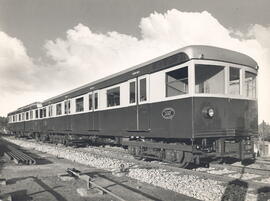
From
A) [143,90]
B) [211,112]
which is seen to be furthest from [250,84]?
[143,90]

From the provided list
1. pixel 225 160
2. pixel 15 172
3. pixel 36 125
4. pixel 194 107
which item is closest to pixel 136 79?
pixel 194 107

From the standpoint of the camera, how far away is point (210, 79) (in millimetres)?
9266

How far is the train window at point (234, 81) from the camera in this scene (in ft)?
30.9

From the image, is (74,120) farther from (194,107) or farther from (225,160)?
(194,107)

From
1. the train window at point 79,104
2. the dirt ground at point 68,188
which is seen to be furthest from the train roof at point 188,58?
the train window at point 79,104

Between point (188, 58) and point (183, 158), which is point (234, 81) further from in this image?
point (183, 158)

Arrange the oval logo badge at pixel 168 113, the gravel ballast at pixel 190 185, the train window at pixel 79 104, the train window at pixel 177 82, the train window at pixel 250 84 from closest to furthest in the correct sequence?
1. the gravel ballast at pixel 190 185
2. the train window at pixel 177 82
3. the oval logo badge at pixel 168 113
4. the train window at pixel 250 84
5. the train window at pixel 79 104

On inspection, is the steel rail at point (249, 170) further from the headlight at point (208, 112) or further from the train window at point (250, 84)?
the train window at point (250, 84)

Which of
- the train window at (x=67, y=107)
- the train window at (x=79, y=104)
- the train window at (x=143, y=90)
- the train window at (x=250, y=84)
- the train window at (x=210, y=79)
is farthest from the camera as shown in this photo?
the train window at (x=67, y=107)

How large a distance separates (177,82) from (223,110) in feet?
4.98

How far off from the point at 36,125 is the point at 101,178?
2051cm

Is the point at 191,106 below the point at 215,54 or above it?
below

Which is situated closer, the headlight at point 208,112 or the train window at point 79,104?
the headlight at point 208,112

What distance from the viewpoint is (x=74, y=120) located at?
59.2 feet
